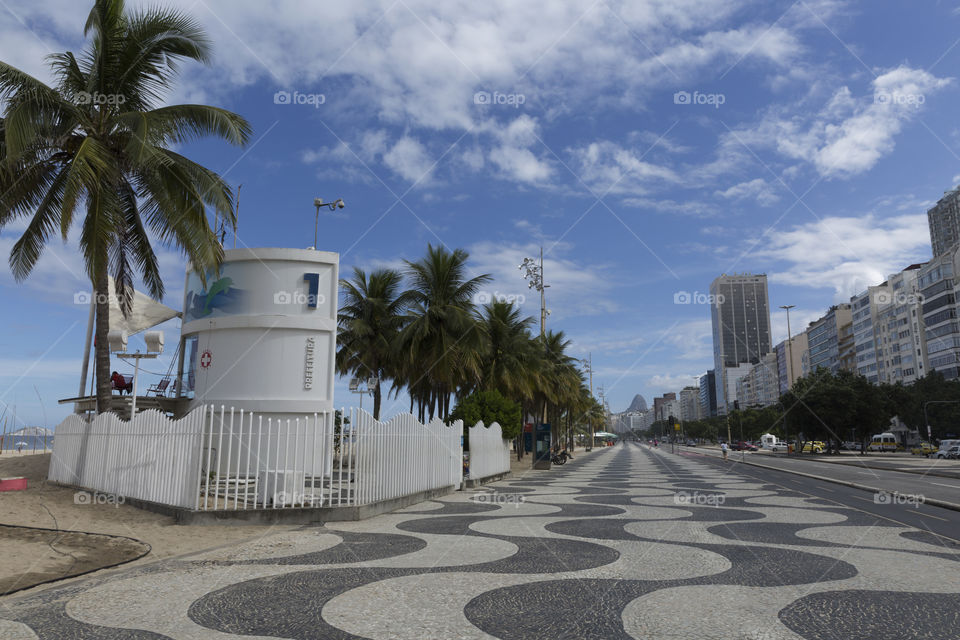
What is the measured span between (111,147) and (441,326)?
1598 centimetres

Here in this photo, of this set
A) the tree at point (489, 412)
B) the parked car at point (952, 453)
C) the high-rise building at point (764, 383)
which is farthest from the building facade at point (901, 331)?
the tree at point (489, 412)

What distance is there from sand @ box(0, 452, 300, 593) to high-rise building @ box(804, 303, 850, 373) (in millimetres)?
120030

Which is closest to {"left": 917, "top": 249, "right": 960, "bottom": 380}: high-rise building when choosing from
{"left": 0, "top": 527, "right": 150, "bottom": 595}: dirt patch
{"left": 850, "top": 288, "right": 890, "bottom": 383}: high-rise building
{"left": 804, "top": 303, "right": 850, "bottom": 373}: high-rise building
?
{"left": 850, "top": 288, "right": 890, "bottom": 383}: high-rise building

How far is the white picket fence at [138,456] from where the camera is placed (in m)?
10.4

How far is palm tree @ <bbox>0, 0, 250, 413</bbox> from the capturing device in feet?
41.3

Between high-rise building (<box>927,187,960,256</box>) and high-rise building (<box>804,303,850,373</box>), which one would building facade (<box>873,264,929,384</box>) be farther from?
high-rise building (<box>927,187,960,256</box>)

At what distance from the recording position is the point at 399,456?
1337 cm

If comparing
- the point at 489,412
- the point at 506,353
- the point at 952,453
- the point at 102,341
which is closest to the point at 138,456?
the point at 102,341

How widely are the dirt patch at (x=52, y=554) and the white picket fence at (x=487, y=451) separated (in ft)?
41.8

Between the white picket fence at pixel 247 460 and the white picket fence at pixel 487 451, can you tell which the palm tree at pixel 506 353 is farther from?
the white picket fence at pixel 247 460

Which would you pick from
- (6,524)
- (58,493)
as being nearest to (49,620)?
(6,524)

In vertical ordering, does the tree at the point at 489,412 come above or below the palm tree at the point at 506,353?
below

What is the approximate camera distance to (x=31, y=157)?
1314 cm

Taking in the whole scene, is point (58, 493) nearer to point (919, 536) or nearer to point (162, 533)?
point (162, 533)
